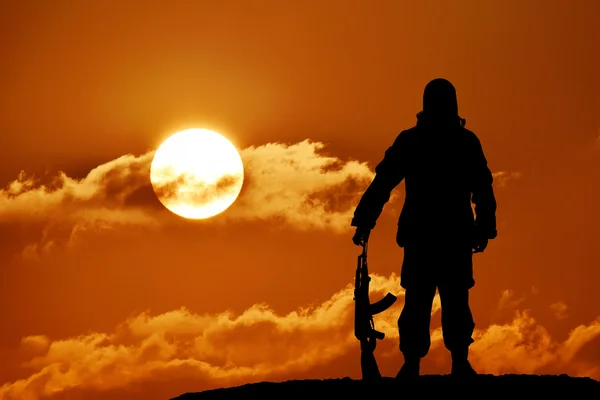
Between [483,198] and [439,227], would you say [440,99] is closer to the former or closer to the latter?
[483,198]

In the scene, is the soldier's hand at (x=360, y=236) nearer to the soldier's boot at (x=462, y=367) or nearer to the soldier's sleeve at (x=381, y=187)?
the soldier's sleeve at (x=381, y=187)

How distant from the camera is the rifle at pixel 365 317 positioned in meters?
12.6

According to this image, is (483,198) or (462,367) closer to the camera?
(462,367)

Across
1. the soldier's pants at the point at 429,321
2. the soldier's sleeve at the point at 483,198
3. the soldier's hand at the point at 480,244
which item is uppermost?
the soldier's sleeve at the point at 483,198

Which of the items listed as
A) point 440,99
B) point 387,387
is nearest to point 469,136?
point 440,99

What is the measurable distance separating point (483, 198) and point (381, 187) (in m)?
1.39

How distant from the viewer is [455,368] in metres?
12.3

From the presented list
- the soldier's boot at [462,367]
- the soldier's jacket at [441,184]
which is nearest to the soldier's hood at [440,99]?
the soldier's jacket at [441,184]

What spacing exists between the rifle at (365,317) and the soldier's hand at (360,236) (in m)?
0.06

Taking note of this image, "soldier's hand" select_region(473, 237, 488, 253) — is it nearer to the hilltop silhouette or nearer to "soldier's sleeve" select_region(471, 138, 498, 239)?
"soldier's sleeve" select_region(471, 138, 498, 239)

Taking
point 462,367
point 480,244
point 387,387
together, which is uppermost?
point 480,244

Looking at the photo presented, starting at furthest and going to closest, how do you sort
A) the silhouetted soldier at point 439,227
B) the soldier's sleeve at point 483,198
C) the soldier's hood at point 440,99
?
1. the soldier's sleeve at point 483,198
2. the silhouetted soldier at point 439,227
3. the soldier's hood at point 440,99

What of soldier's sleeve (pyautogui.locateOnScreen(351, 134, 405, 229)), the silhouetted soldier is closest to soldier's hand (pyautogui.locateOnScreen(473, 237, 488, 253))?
the silhouetted soldier

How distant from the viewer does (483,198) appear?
1265cm
